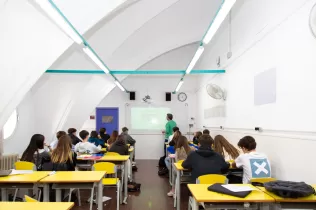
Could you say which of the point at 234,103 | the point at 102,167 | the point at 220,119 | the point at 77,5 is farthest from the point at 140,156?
the point at 77,5

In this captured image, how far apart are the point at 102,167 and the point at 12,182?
1.38m

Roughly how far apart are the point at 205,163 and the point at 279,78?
5.56ft

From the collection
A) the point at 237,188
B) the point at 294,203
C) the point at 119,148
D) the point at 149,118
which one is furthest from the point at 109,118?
the point at 294,203

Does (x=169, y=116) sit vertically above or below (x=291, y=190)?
above

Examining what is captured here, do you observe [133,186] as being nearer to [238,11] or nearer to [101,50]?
[101,50]

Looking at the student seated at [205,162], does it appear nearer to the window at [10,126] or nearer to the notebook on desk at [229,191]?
the notebook on desk at [229,191]

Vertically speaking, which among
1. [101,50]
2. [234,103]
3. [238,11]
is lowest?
[234,103]

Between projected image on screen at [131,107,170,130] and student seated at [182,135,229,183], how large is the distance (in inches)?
302

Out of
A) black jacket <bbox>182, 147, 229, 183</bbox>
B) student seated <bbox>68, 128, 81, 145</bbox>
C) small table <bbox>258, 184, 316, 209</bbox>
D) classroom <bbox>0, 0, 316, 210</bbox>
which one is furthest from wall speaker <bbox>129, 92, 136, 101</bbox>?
small table <bbox>258, 184, 316, 209</bbox>

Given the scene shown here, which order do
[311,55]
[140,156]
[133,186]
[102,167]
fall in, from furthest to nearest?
[140,156], [133,186], [102,167], [311,55]

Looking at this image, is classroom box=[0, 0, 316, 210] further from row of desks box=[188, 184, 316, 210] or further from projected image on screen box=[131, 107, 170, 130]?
projected image on screen box=[131, 107, 170, 130]

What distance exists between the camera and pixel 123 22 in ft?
22.7

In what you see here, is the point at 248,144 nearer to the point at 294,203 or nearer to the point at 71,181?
the point at 294,203

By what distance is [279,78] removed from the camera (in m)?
3.99
